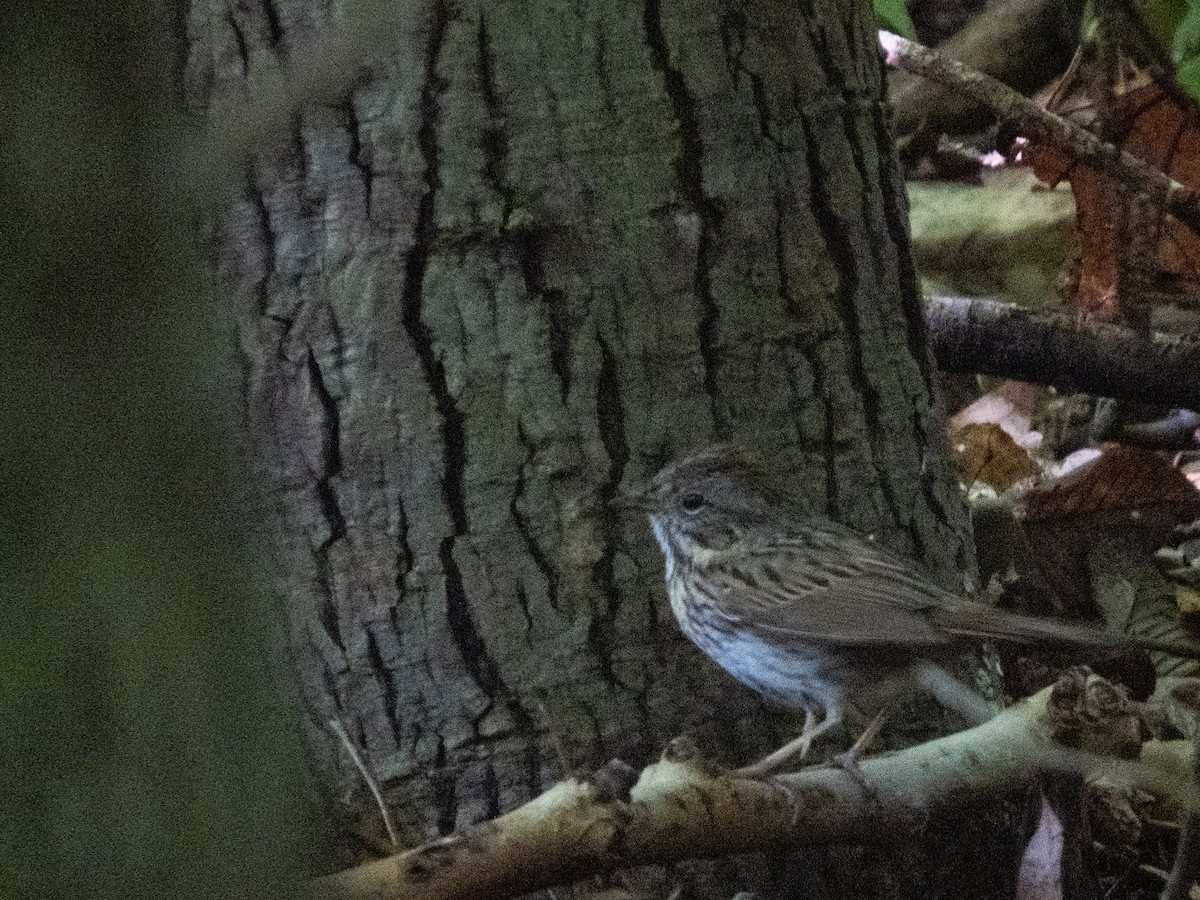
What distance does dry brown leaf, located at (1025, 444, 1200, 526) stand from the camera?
3.99 metres

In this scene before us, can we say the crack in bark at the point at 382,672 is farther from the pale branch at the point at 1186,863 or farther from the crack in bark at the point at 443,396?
the pale branch at the point at 1186,863

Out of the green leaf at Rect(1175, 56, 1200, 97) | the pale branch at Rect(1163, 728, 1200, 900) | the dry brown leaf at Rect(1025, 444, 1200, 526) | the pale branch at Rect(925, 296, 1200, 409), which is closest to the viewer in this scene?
the pale branch at Rect(1163, 728, 1200, 900)

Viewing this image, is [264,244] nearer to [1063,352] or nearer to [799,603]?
[799,603]

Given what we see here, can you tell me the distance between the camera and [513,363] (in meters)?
2.58

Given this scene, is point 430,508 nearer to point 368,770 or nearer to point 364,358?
point 364,358

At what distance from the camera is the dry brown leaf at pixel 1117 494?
13.1ft

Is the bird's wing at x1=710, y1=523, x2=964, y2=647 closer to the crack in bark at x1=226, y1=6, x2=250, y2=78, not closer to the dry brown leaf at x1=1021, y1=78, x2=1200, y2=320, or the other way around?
the crack in bark at x1=226, y1=6, x2=250, y2=78

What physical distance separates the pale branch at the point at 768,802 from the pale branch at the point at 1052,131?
2.20m

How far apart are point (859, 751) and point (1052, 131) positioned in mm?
2466

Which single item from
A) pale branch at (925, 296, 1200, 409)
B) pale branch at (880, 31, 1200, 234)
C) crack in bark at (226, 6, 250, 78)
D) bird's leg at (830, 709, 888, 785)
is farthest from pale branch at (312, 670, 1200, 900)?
pale branch at (880, 31, 1200, 234)

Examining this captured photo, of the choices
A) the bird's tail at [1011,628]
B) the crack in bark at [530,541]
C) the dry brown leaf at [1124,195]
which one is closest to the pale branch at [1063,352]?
the dry brown leaf at [1124,195]

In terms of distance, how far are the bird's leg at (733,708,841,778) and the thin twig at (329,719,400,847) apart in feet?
1.83

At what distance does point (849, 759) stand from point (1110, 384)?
2.28 meters

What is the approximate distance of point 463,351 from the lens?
8.42 ft
